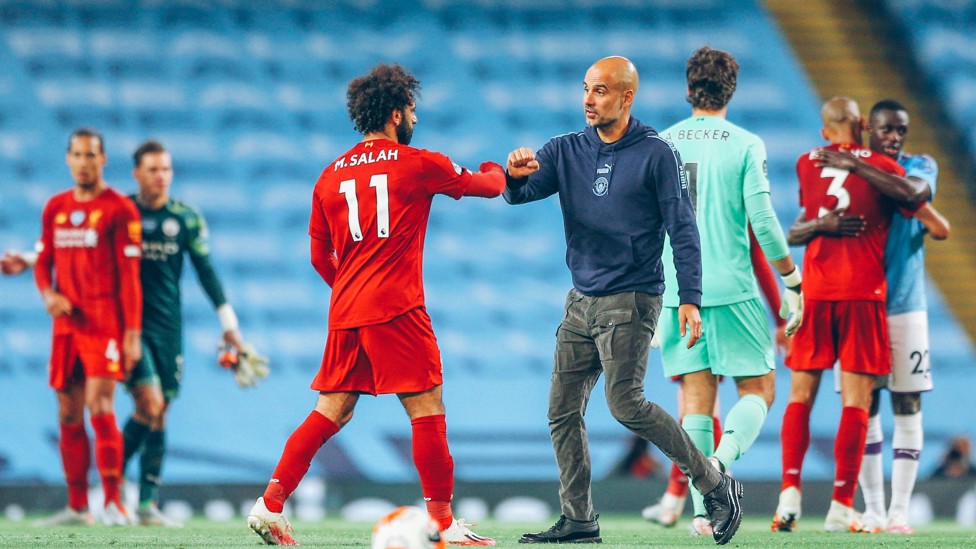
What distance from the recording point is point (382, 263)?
5.16 meters

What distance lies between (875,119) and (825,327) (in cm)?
135

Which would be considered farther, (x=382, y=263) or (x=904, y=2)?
(x=904, y=2)

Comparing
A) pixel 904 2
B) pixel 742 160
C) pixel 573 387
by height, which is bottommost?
pixel 573 387

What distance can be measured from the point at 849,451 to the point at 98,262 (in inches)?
172

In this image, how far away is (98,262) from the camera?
760 centimetres

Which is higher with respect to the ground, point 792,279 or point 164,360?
point 792,279

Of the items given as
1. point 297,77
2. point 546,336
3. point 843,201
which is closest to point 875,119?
point 843,201

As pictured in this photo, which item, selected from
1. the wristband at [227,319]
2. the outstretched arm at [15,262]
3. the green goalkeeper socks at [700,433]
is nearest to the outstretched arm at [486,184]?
the green goalkeeper socks at [700,433]

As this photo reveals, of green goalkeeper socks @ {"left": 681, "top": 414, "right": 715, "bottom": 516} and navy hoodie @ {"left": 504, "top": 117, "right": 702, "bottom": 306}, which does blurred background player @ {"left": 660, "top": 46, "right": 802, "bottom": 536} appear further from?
navy hoodie @ {"left": 504, "top": 117, "right": 702, "bottom": 306}

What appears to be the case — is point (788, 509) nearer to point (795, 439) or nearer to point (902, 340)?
point (795, 439)

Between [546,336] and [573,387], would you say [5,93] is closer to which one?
[546,336]

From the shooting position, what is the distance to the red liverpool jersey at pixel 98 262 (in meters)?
7.56

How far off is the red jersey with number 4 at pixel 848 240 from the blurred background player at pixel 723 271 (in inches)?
16.8

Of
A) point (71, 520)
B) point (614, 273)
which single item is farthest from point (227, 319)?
point (614, 273)
